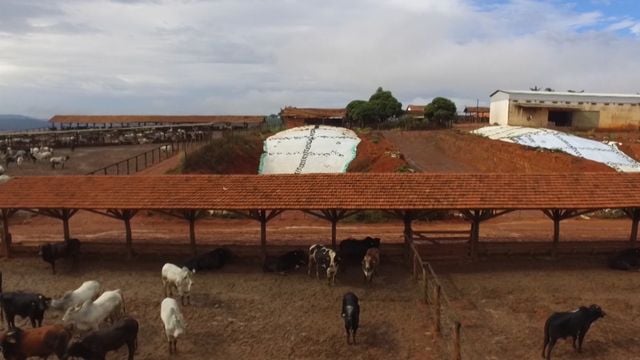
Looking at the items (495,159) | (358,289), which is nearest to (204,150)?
(495,159)

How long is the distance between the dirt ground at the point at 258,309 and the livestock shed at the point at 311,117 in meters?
50.1

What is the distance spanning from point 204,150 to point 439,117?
39.0m

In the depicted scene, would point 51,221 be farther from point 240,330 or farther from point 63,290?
point 240,330

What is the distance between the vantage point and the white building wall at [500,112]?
201 feet

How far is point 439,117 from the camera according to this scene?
68.7m

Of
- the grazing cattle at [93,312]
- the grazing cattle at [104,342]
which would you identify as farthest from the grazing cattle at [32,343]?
the grazing cattle at [93,312]

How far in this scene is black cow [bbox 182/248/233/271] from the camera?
18.5 meters

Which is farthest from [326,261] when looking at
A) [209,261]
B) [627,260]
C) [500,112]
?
[500,112]

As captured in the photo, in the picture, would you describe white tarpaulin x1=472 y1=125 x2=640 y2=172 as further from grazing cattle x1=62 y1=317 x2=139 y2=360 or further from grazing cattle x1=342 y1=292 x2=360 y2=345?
grazing cattle x1=62 y1=317 x2=139 y2=360

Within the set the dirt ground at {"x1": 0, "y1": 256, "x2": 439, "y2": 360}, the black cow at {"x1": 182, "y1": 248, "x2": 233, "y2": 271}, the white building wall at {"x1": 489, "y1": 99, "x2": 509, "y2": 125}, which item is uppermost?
the white building wall at {"x1": 489, "y1": 99, "x2": 509, "y2": 125}

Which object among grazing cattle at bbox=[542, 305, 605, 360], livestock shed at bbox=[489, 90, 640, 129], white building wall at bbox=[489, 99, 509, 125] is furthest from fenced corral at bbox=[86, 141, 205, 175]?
livestock shed at bbox=[489, 90, 640, 129]

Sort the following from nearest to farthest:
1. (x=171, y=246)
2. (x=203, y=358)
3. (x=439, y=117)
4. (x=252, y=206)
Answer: (x=203, y=358)
(x=252, y=206)
(x=171, y=246)
(x=439, y=117)

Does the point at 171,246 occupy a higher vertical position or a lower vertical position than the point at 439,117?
lower

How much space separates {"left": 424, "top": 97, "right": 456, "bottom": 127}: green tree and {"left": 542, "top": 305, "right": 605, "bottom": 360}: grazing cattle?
184ft
